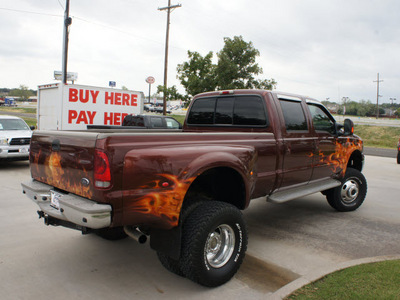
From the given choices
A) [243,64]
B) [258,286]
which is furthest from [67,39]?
[258,286]

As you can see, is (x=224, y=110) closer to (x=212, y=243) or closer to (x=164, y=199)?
(x=212, y=243)

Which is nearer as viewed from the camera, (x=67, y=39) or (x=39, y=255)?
(x=39, y=255)

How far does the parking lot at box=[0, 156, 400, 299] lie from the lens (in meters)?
3.24

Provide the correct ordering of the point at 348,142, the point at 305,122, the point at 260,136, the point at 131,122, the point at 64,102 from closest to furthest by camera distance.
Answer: the point at 260,136 → the point at 305,122 → the point at 348,142 → the point at 64,102 → the point at 131,122

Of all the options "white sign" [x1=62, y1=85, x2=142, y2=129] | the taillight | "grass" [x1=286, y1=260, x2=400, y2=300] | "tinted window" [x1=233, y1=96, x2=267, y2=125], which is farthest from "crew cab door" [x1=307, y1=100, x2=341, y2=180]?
"white sign" [x1=62, y1=85, x2=142, y2=129]

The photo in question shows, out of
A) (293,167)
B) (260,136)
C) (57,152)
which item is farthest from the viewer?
(293,167)

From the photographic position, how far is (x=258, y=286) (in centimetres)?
336

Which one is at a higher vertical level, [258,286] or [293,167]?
[293,167]

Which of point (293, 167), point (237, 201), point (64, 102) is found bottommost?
point (237, 201)

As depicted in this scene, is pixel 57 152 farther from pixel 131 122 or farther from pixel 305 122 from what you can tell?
pixel 131 122

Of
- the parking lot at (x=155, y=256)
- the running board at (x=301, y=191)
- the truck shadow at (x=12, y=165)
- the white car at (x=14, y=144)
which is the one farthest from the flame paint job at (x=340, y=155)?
the truck shadow at (x=12, y=165)

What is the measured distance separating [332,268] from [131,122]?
11.9m

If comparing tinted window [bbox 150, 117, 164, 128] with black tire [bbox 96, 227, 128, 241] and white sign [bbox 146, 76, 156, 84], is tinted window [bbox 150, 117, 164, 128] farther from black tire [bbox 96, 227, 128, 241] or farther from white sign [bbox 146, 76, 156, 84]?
white sign [bbox 146, 76, 156, 84]

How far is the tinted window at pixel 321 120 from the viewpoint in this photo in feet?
17.2
